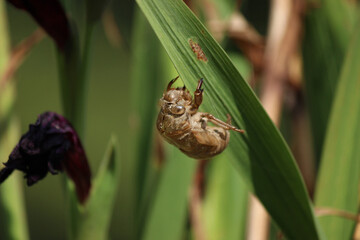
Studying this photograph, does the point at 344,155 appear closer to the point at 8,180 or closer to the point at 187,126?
the point at 187,126

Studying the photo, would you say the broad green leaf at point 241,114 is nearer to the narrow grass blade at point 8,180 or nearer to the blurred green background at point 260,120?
the blurred green background at point 260,120

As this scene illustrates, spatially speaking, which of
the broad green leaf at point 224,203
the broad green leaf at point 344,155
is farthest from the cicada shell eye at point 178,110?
the broad green leaf at point 224,203

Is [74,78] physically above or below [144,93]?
above

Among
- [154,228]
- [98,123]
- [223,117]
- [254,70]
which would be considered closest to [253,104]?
[223,117]

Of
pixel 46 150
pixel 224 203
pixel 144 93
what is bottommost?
pixel 224 203

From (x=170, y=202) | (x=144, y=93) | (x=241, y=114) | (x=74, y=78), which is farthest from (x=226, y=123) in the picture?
(x=144, y=93)
